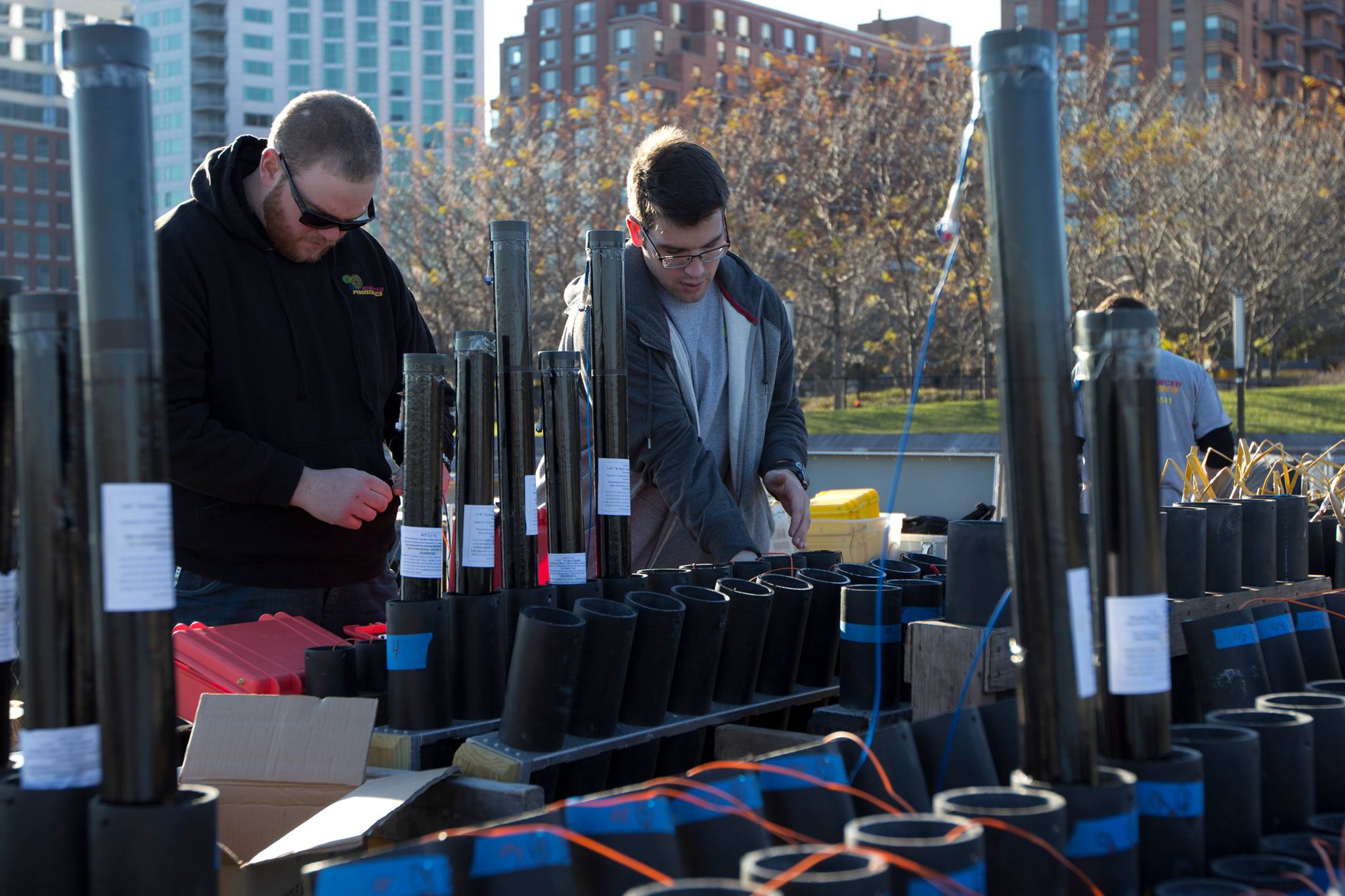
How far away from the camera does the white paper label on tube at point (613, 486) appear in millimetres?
2350

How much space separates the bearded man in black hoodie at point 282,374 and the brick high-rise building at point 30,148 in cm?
7767

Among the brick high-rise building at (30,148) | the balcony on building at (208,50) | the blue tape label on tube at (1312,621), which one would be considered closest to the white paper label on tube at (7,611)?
the blue tape label on tube at (1312,621)

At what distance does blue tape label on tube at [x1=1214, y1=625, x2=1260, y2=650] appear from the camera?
1892mm

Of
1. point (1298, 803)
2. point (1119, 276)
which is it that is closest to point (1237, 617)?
point (1298, 803)

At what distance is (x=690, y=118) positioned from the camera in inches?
1161

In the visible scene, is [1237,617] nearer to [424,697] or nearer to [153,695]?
[424,697]

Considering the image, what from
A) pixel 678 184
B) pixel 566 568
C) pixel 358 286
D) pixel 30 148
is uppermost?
pixel 30 148

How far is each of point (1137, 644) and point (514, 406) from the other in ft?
4.00

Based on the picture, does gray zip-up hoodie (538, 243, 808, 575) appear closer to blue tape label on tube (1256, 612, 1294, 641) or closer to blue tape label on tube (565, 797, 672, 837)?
blue tape label on tube (1256, 612, 1294, 641)

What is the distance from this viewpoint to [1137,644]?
1261 mm

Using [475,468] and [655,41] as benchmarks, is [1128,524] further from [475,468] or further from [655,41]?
[655,41]

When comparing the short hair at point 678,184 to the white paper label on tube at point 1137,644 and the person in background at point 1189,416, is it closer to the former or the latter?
the white paper label on tube at point 1137,644

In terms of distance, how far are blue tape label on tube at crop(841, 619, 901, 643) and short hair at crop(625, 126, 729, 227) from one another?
45.8 inches

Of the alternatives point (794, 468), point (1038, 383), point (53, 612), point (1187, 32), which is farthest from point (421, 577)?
point (1187, 32)
